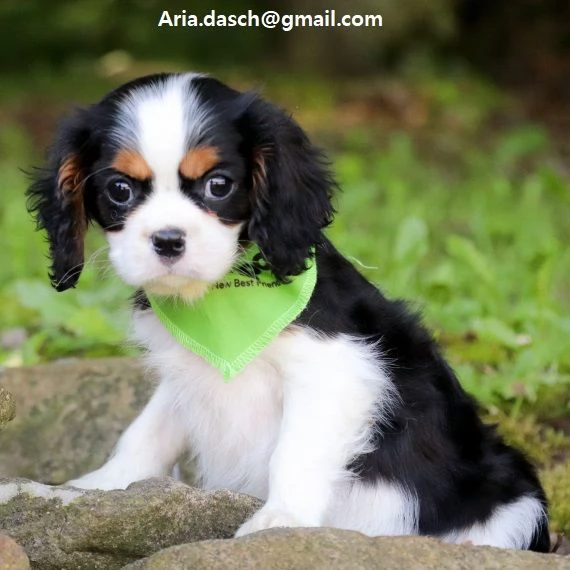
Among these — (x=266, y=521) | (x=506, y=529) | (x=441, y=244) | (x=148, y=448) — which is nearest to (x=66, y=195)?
(x=148, y=448)

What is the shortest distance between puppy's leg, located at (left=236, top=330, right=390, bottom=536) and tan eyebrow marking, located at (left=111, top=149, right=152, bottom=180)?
706 millimetres

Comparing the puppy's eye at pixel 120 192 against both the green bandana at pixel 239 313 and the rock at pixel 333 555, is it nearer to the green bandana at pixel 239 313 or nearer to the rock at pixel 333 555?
the green bandana at pixel 239 313

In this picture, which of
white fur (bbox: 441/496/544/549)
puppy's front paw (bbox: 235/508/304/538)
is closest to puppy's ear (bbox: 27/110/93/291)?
puppy's front paw (bbox: 235/508/304/538)

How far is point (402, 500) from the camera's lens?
3.81 meters

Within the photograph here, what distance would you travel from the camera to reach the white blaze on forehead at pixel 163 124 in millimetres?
3334

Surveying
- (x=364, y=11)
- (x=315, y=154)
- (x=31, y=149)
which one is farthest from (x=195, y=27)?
(x=315, y=154)

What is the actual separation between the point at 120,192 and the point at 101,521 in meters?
0.95

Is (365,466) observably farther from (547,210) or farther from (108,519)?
(547,210)

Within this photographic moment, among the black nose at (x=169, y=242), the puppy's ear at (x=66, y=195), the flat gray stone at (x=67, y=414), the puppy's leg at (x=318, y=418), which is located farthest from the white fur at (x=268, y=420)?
the flat gray stone at (x=67, y=414)

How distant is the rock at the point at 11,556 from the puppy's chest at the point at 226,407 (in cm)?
108

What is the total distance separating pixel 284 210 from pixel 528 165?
7.59 m

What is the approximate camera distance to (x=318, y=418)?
3625 millimetres

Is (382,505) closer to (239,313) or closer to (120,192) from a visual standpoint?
(239,313)

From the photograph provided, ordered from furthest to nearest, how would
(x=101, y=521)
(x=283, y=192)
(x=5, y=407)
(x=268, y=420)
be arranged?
(x=268, y=420) → (x=283, y=192) → (x=5, y=407) → (x=101, y=521)
